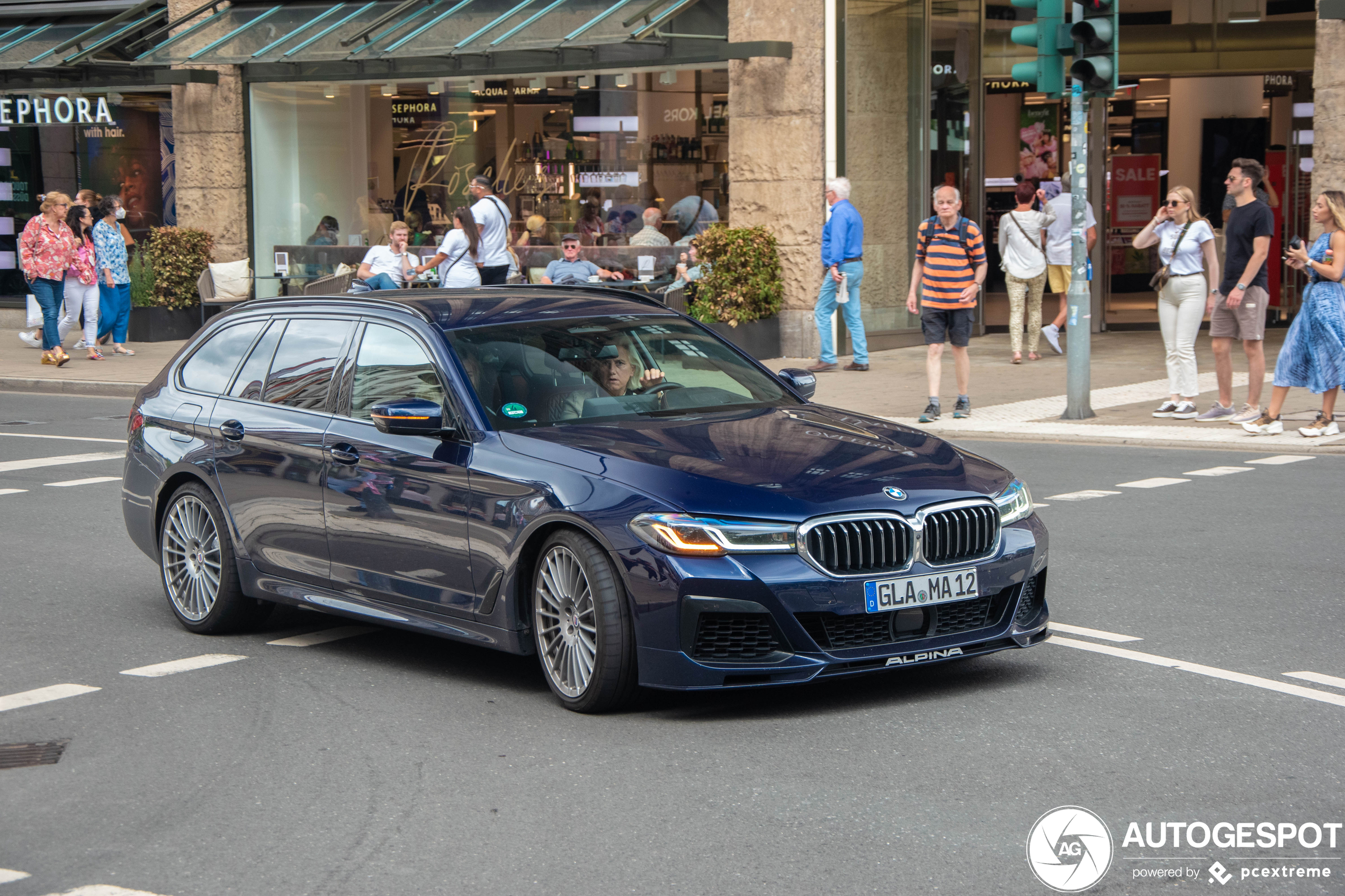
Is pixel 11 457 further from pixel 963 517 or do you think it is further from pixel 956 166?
pixel 956 166

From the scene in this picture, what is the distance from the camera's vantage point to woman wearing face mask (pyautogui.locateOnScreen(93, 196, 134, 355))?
20891 millimetres

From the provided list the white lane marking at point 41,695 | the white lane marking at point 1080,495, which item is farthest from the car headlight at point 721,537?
the white lane marking at point 1080,495

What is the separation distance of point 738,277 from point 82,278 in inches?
298

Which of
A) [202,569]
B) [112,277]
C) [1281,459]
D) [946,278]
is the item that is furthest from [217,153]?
[202,569]

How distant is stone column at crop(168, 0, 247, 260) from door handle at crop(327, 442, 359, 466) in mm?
17730

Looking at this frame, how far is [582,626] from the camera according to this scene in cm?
588

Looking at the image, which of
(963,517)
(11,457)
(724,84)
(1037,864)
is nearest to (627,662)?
(963,517)

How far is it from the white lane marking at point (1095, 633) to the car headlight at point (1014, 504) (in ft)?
2.77

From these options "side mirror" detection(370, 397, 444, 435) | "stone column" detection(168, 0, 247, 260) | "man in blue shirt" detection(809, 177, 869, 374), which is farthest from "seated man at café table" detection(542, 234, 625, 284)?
"side mirror" detection(370, 397, 444, 435)

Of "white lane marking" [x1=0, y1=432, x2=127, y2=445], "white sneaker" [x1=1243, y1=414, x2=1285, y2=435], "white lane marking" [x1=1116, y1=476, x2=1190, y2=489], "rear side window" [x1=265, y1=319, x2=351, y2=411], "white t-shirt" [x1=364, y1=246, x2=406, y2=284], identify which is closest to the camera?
"rear side window" [x1=265, y1=319, x2=351, y2=411]

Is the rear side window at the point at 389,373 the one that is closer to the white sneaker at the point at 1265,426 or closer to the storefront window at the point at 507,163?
the white sneaker at the point at 1265,426

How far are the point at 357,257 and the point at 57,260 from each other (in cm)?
441

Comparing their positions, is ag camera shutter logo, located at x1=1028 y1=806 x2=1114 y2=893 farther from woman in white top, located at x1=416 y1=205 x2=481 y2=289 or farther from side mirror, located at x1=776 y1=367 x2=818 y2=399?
woman in white top, located at x1=416 y1=205 x2=481 y2=289

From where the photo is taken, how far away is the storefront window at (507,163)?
68.1 ft
